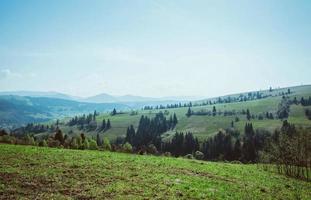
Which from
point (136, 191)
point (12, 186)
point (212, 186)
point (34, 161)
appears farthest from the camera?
point (34, 161)

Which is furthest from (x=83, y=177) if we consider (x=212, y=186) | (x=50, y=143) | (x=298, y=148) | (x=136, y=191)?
(x=50, y=143)

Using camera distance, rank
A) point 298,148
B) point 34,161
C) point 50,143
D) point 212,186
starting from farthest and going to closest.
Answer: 1. point 50,143
2. point 298,148
3. point 34,161
4. point 212,186

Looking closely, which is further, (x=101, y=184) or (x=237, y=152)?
(x=237, y=152)

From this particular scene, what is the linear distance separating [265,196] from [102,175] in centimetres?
1553

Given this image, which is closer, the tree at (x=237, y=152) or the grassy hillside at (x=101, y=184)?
the grassy hillside at (x=101, y=184)

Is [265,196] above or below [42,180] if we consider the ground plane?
below

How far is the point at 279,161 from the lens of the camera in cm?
5881

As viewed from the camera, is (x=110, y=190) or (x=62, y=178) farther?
(x=62, y=178)

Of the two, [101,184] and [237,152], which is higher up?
[101,184]

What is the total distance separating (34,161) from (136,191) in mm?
15671

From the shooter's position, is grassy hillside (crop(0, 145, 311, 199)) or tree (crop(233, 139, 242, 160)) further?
tree (crop(233, 139, 242, 160))

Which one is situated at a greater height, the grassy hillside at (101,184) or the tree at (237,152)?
the grassy hillside at (101,184)

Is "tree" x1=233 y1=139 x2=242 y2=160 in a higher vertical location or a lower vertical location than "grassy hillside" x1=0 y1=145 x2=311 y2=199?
lower

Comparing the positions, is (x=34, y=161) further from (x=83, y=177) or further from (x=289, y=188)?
(x=289, y=188)
